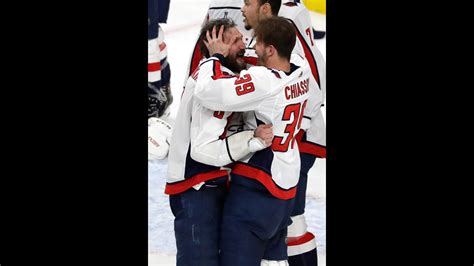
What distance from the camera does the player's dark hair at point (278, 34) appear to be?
3.88m

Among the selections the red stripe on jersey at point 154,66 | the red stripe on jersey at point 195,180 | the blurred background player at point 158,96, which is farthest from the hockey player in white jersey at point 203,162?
the red stripe on jersey at point 154,66

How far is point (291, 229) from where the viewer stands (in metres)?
4.18

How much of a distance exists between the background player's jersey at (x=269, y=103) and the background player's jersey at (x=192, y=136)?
0.16 ft

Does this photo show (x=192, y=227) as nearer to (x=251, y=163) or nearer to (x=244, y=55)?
(x=251, y=163)

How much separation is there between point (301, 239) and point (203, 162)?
0.50 metres

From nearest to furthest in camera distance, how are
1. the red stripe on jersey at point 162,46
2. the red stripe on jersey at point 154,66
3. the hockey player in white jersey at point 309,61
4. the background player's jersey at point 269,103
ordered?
1. the background player's jersey at point 269,103
2. the hockey player in white jersey at point 309,61
3. the red stripe on jersey at point 162,46
4. the red stripe on jersey at point 154,66

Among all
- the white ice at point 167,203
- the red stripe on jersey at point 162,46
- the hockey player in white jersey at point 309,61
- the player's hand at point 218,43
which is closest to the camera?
the player's hand at point 218,43

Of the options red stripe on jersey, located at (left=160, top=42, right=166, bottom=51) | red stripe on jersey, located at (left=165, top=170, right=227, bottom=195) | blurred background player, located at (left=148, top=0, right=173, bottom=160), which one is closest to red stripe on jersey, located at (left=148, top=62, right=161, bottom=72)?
blurred background player, located at (left=148, top=0, right=173, bottom=160)

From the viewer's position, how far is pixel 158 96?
4910mm

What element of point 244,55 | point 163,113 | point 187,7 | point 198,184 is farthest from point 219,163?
point 163,113

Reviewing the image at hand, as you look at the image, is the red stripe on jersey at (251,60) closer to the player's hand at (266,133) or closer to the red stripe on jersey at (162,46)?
the player's hand at (266,133)
